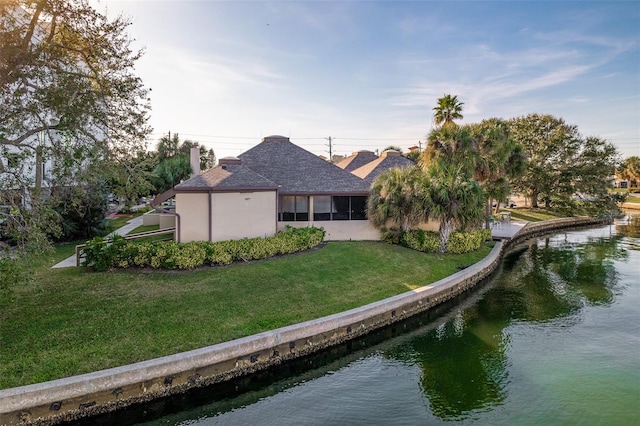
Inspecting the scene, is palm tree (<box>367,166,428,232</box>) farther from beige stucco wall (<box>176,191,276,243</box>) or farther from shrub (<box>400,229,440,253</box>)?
beige stucco wall (<box>176,191,276,243</box>)

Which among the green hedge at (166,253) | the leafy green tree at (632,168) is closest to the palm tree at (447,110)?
the green hedge at (166,253)

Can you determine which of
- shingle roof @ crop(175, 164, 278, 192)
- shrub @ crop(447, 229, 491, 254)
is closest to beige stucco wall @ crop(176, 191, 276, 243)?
shingle roof @ crop(175, 164, 278, 192)

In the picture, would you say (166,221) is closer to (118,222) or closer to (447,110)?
(118,222)

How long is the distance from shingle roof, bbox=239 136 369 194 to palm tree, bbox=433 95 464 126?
7850mm

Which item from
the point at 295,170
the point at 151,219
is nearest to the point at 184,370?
the point at 295,170

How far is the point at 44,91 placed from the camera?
1073 centimetres

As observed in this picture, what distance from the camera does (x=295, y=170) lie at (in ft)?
74.5

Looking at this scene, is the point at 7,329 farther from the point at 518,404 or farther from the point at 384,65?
the point at 384,65

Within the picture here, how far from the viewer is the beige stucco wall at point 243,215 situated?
16880 mm

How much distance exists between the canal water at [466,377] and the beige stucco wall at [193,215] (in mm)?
8633

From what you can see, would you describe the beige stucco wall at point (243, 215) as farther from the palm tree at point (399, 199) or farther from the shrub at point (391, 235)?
the shrub at point (391, 235)

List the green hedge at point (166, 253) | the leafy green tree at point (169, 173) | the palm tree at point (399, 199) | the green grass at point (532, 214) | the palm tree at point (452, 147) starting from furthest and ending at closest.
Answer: the green grass at point (532, 214), the leafy green tree at point (169, 173), the palm tree at point (452, 147), the palm tree at point (399, 199), the green hedge at point (166, 253)

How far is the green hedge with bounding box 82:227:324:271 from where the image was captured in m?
13.7

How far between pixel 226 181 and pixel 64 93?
7.40m
